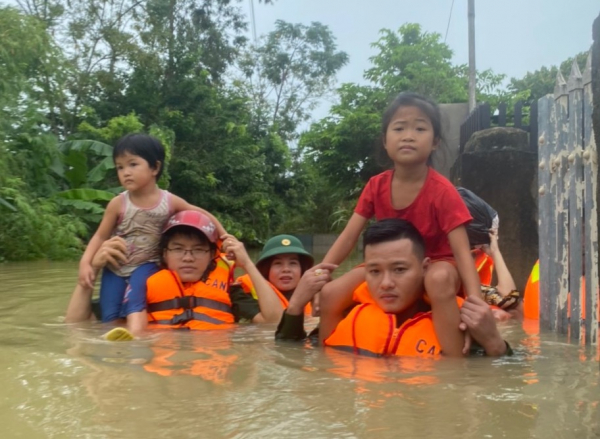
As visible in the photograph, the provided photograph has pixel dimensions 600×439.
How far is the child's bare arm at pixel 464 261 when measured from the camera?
3262mm

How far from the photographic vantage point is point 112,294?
15.2 ft

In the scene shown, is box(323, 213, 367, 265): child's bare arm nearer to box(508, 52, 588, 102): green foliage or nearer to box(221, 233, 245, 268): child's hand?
box(221, 233, 245, 268): child's hand

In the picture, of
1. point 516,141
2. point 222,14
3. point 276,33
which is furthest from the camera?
point 276,33

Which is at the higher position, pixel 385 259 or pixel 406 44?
pixel 406 44

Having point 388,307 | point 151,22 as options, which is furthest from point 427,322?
point 151,22

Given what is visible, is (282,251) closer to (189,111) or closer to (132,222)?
(132,222)

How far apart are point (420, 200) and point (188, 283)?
1.68 metres

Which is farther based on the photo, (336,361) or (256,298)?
(256,298)

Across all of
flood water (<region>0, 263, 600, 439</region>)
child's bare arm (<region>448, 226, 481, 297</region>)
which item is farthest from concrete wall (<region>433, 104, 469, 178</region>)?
flood water (<region>0, 263, 600, 439</region>)

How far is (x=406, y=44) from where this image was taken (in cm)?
3197

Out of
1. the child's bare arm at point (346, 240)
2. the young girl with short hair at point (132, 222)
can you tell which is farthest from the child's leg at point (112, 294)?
the child's bare arm at point (346, 240)

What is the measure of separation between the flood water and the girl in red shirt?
406mm

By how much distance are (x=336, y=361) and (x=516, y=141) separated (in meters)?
4.53

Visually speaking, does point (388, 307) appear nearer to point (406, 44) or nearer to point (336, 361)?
point (336, 361)
